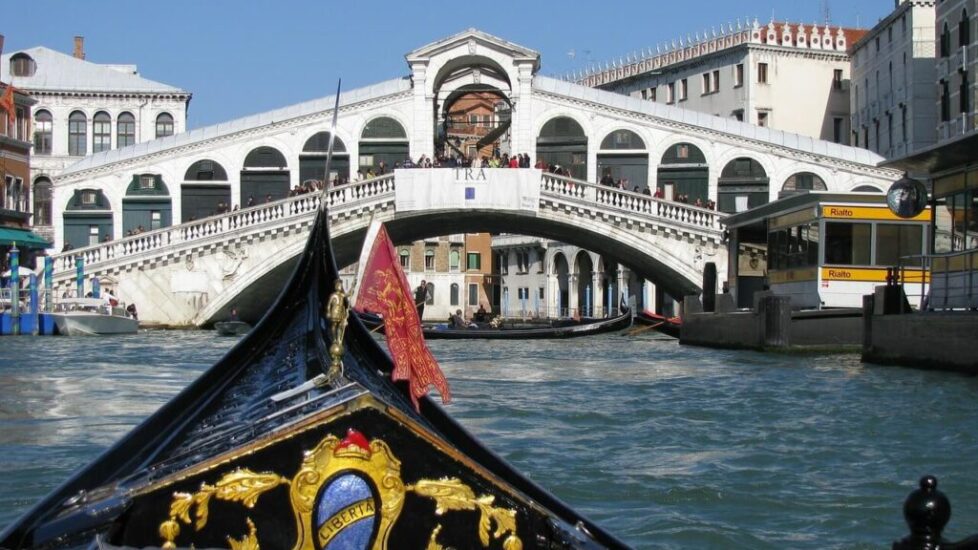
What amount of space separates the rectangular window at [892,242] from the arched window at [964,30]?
654cm

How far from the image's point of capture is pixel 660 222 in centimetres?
1683

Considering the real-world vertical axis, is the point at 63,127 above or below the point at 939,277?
above

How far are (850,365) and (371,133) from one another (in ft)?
35.4

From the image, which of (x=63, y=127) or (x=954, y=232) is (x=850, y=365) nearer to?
(x=954, y=232)

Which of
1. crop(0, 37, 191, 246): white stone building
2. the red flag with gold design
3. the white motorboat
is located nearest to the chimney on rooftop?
crop(0, 37, 191, 246): white stone building

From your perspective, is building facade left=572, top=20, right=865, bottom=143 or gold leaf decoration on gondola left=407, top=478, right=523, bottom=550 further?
building facade left=572, top=20, right=865, bottom=143

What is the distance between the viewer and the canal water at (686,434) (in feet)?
11.8

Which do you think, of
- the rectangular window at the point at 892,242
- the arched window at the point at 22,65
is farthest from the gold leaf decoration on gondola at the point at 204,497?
the arched window at the point at 22,65

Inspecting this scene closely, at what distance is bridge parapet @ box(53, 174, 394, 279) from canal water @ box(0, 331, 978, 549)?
704 centimetres

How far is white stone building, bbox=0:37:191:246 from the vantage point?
74.9 ft

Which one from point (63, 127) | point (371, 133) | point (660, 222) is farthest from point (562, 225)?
point (63, 127)

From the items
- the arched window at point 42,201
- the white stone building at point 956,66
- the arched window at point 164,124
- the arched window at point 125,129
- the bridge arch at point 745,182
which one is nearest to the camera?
the white stone building at point 956,66

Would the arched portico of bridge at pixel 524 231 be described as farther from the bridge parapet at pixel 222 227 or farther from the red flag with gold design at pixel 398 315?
the red flag with gold design at pixel 398 315

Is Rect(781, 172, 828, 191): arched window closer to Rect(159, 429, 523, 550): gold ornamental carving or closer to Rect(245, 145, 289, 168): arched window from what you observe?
Rect(245, 145, 289, 168): arched window
